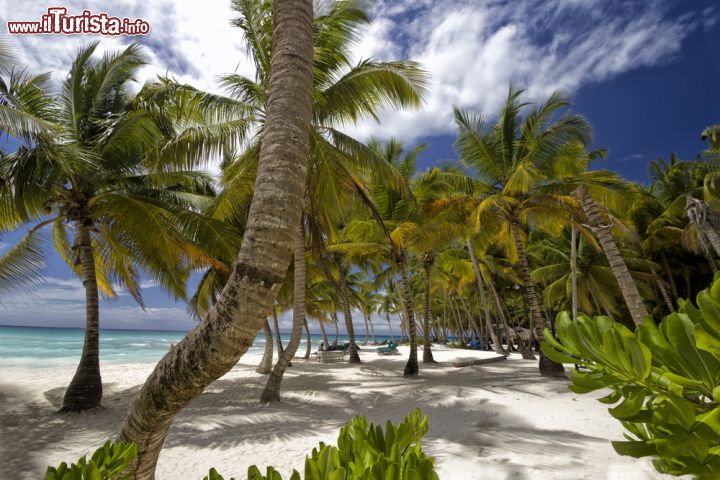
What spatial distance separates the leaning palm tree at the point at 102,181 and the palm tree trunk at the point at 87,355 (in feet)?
0.06

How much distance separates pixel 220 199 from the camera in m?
8.48

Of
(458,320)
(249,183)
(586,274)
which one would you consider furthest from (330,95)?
(458,320)

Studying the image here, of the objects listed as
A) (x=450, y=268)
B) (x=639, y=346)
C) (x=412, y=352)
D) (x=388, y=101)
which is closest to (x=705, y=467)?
(x=639, y=346)

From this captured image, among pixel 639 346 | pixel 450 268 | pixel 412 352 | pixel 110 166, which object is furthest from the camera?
pixel 450 268

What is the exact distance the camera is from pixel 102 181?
8.31 meters

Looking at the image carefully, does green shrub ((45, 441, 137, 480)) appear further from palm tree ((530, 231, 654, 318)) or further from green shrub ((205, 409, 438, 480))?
palm tree ((530, 231, 654, 318))

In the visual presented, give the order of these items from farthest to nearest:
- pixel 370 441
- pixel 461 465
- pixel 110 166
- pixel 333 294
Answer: pixel 333 294
pixel 110 166
pixel 461 465
pixel 370 441

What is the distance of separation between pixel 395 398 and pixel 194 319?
9905 mm

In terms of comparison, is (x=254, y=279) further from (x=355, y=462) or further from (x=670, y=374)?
(x=670, y=374)

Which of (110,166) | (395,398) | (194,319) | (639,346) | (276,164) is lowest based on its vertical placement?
(395,398)

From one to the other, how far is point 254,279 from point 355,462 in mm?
1332

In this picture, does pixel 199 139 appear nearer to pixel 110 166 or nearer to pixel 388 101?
pixel 110 166

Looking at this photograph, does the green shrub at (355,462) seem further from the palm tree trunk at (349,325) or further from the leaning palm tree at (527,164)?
the palm tree trunk at (349,325)

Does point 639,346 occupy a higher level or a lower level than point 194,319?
higher
